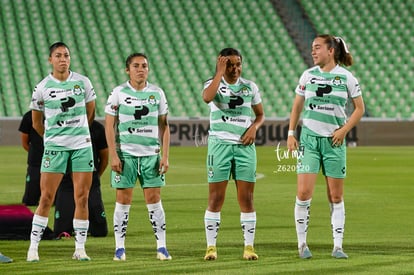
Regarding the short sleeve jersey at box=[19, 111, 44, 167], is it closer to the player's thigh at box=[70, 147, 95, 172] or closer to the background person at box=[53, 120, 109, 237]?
→ the background person at box=[53, 120, 109, 237]

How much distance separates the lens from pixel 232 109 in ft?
29.7

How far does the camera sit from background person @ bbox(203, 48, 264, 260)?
9.02m

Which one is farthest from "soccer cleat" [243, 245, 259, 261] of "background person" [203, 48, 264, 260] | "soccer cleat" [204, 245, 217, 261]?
"soccer cleat" [204, 245, 217, 261]

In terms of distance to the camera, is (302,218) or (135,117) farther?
(302,218)

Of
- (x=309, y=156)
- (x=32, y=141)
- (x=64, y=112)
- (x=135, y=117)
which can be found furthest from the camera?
(x=32, y=141)

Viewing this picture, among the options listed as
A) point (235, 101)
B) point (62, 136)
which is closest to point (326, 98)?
point (235, 101)

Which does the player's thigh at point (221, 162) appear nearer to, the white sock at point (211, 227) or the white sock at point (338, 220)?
the white sock at point (211, 227)

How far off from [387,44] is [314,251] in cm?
2846

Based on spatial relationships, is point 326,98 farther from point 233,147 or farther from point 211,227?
point 211,227

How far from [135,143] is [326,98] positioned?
172cm

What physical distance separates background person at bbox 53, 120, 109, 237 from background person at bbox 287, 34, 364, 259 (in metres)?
2.67

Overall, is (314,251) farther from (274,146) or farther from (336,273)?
(274,146)

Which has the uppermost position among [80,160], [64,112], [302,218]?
[64,112]

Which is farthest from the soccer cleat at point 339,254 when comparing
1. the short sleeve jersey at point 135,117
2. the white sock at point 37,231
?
the white sock at point 37,231
